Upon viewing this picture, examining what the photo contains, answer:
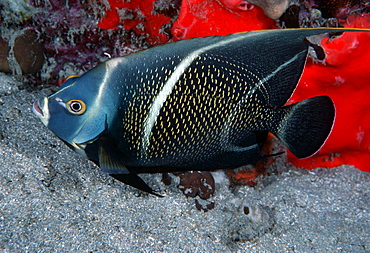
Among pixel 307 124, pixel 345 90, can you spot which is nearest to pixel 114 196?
pixel 307 124

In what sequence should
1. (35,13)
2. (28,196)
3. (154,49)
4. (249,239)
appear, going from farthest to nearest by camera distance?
(35,13)
(249,239)
(28,196)
(154,49)

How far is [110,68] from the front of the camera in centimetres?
150

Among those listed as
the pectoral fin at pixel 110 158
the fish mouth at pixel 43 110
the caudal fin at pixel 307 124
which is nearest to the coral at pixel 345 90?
the caudal fin at pixel 307 124

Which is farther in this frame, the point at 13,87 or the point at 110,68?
the point at 13,87

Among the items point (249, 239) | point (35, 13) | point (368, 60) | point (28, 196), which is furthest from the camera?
point (35, 13)

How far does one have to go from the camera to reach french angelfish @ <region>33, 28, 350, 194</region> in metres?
1.48

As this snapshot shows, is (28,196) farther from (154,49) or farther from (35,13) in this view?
(35,13)

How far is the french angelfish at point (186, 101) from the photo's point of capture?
1.48 meters

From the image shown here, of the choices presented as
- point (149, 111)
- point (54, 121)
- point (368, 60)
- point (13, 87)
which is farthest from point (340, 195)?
point (13, 87)

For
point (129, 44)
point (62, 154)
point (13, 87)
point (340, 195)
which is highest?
point (129, 44)

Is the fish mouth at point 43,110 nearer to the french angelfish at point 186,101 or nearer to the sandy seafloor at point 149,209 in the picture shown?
the french angelfish at point 186,101

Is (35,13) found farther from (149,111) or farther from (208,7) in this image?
(149,111)

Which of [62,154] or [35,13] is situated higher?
[35,13]

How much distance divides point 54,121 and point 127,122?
414 mm
